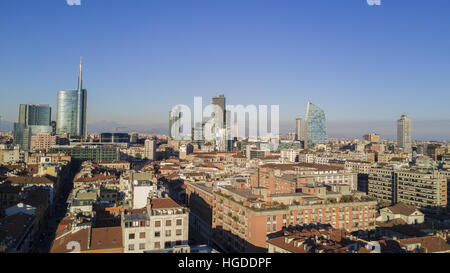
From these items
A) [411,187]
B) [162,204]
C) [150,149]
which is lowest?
[411,187]

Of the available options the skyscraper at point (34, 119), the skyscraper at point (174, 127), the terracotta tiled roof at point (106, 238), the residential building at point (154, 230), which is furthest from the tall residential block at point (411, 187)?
the skyscraper at point (174, 127)

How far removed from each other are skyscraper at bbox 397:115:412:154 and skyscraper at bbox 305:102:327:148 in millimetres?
25051

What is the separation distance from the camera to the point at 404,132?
115 m

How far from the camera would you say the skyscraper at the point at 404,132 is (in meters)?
114

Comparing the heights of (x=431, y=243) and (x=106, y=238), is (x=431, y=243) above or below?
below

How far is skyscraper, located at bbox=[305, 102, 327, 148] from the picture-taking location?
130 metres

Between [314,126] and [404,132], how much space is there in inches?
1187

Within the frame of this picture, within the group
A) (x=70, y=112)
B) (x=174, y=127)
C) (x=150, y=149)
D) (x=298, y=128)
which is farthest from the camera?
(x=298, y=128)

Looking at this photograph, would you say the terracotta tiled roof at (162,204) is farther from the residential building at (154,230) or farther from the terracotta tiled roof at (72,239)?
the terracotta tiled roof at (72,239)

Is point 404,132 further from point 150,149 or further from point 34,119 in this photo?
point 34,119

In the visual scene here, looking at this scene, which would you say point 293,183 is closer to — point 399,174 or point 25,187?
point 399,174

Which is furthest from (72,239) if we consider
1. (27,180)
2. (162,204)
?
(27,180)

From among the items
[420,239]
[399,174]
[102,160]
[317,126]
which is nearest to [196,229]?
[420,239]
